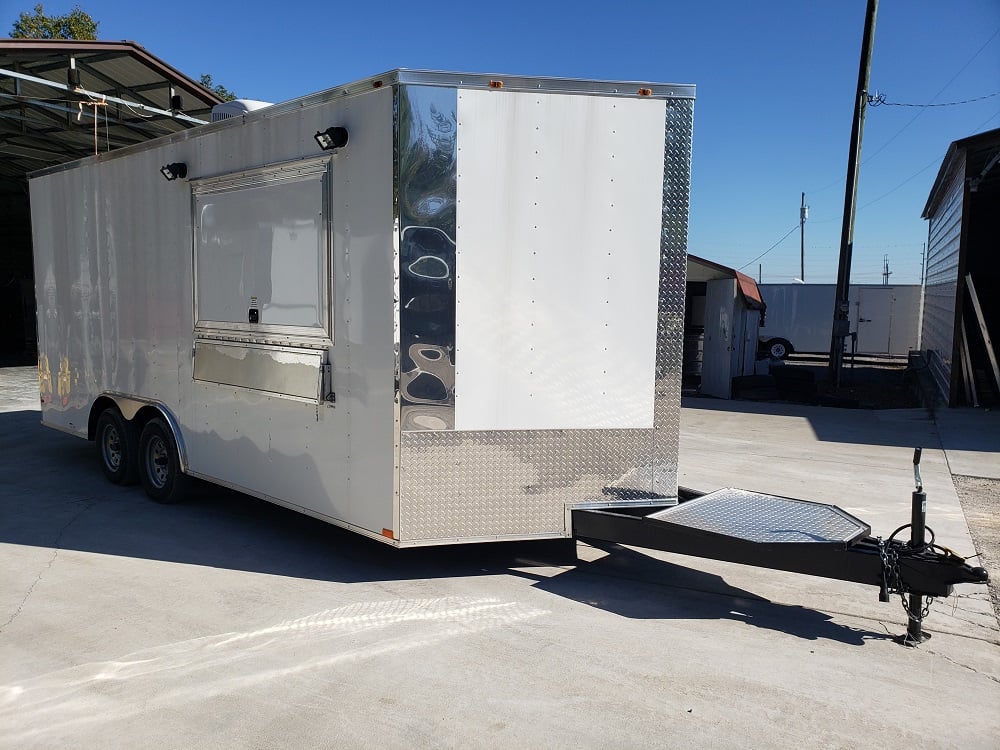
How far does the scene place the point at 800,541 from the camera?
4.18m

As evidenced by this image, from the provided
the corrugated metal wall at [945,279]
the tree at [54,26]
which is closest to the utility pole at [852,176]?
the corrugated metal wall at [945,279]

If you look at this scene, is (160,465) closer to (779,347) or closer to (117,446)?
(117,446)

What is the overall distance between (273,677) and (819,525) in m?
3.23

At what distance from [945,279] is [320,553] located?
56.3 ft

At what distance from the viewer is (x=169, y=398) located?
22.2 ft

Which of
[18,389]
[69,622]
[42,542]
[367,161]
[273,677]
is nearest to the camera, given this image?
[273,677]

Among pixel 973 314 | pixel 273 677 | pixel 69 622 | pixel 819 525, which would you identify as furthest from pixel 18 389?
pixel 973 314

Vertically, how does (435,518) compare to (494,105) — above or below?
below

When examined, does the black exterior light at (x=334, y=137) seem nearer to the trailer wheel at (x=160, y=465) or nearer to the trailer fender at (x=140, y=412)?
the trailer fender at (x=140, y=412)

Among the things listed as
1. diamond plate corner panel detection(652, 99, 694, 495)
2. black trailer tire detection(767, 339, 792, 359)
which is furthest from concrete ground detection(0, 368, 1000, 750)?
black trailer tire detection(767, 339, 792, 359)

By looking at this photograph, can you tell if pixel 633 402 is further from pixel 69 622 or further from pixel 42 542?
pixel 42 542

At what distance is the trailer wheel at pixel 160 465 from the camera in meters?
6.81

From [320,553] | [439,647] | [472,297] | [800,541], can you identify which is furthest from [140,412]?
[800,541]

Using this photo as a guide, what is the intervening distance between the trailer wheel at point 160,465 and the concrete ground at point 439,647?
0.83ft
